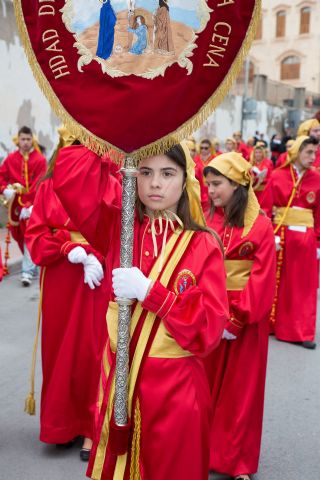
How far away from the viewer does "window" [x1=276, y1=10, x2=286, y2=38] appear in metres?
44.9

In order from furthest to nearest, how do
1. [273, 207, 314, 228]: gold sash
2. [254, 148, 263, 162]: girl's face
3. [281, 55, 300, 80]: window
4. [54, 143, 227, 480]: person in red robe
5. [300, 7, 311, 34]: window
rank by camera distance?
[281, 55, 300, 80]: window < [300, 7, 311, 34]: window < [254, 148, 263, 162]: girl's face < [273, 207, 314, 228]: gold sash < [54, 143, 227, 480]: person in red robe

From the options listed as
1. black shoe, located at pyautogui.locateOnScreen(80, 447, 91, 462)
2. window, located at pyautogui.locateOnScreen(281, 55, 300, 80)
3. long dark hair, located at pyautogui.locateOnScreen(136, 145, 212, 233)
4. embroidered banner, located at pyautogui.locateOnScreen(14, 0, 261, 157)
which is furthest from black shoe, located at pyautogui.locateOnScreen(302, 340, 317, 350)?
window, located at pyautogui.locateOnScreen(281, 55, 300, 80)

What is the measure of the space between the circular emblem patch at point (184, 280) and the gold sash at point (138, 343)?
36mm

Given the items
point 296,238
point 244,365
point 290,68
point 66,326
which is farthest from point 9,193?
point 290,68

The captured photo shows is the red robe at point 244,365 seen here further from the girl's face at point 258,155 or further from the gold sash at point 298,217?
the girl's face at point 258,155

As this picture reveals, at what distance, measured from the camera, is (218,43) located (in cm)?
213

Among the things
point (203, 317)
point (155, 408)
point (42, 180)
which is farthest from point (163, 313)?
point (42, 180)

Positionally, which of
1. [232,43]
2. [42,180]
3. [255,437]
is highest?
[232,43]

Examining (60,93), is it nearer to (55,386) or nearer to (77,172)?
(77,172)

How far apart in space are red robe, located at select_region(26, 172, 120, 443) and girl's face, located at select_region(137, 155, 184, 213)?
131 centimetres

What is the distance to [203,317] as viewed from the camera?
2.21 m

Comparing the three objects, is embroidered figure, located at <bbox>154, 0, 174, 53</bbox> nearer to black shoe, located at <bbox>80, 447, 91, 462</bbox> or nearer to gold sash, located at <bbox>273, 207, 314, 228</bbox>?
black shoe, located at <bbox>80, 447, 91, 462</bbox>

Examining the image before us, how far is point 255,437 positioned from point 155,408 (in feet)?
4.44

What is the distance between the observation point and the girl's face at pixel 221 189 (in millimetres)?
3545
